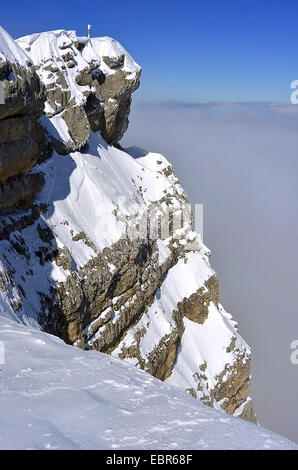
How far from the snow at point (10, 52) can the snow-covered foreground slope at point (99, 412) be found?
1382 cm

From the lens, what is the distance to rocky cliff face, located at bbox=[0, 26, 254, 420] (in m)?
21.0

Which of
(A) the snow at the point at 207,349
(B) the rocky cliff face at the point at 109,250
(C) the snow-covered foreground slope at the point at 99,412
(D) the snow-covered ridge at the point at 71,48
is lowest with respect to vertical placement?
(A) the snow at the point at 207,349

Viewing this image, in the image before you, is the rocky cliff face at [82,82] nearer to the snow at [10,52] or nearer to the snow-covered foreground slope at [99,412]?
the snow at [10,52]

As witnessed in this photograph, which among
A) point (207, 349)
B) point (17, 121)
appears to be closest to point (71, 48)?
point (17, 121)

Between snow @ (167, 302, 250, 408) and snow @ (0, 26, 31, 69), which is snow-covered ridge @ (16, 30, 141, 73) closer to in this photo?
snow @ (0, 26, 31, 69)

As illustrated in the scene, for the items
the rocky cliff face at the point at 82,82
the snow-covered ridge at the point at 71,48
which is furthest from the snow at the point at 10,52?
the snow-covered ridge at the point at 71,48

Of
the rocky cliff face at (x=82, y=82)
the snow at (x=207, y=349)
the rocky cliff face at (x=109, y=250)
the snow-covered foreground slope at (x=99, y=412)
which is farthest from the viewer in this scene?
the snow at (x=207, y=349)

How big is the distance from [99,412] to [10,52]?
16.8 metres

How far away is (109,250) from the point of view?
25297 mm

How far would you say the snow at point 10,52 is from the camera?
17.1 meters

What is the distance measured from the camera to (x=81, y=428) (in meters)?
5.42

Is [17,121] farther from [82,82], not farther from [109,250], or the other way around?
[82,82]
